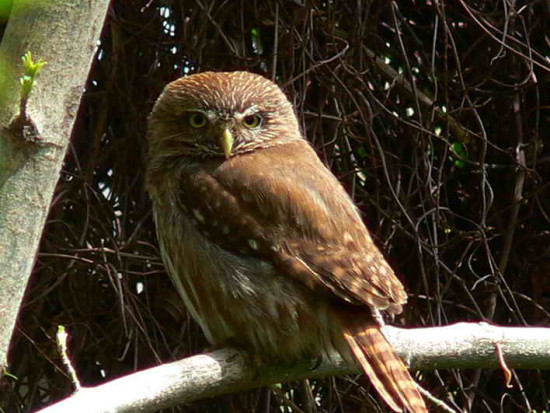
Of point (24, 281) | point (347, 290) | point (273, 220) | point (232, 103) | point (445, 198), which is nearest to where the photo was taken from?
point (24, 281)

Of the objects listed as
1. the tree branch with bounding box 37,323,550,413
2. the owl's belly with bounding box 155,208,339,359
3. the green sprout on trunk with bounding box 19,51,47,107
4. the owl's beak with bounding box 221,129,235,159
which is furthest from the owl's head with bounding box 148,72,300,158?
the green sprout on trunk with bounding box 19,51,47,107

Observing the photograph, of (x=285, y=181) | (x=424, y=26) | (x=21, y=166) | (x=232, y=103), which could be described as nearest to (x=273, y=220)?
(x=285, y=181)

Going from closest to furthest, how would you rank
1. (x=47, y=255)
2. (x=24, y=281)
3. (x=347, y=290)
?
(x=24, y=281) → (x=347, y=290) → (x=47, y=255)

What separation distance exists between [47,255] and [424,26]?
1.86m

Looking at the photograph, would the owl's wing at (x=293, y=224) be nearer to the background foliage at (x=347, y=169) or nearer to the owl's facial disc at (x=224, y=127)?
the owl's facial disc at (x=224, y=127)

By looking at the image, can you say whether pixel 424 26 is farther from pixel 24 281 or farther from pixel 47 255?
pixel 24 281

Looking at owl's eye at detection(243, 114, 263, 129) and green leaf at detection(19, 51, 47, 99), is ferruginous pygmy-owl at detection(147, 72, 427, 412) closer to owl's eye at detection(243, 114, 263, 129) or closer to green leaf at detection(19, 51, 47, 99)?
owl's eye at detection(243, 114, 263, 129)

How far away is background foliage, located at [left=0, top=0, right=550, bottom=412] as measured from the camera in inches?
149

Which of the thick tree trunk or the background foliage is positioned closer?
the thick tree trunk

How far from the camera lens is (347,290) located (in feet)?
9.36

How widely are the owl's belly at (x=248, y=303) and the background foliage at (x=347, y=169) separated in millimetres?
511

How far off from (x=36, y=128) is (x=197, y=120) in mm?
1626

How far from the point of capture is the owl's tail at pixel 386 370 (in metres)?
2.69

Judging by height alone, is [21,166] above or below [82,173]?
above
